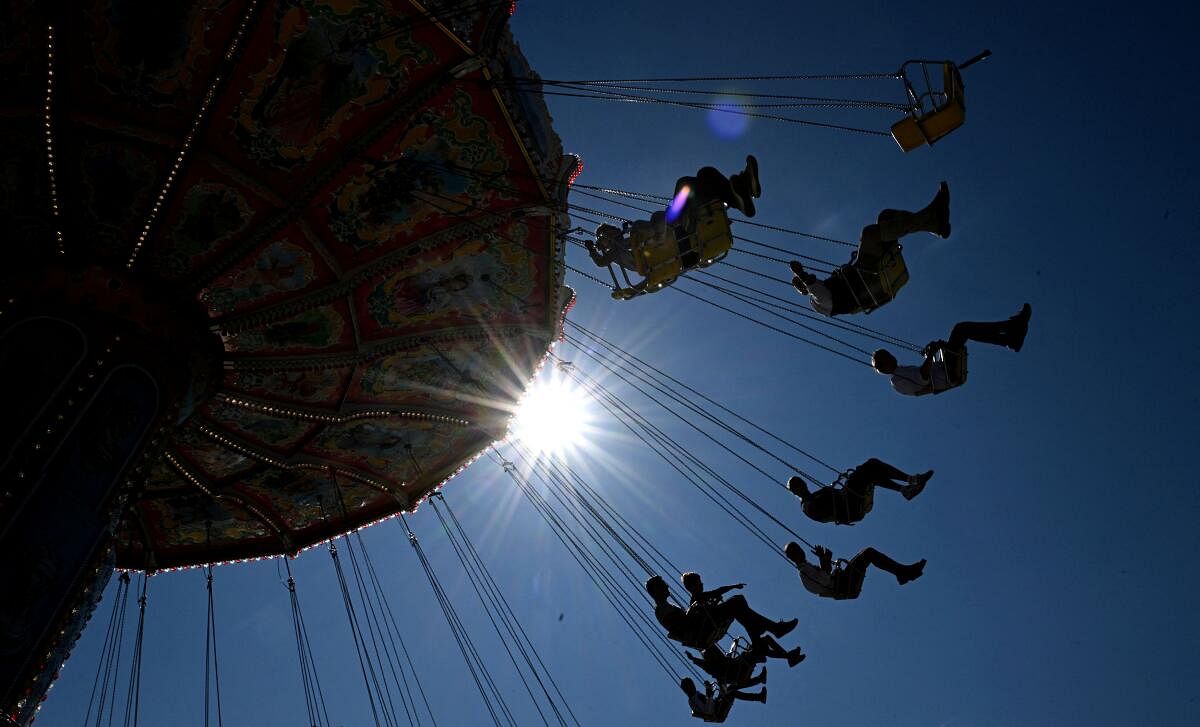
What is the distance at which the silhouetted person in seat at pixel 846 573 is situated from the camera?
927 cm

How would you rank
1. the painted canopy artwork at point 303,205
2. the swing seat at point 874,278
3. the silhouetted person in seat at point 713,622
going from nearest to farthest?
the painted canopy artwork at point 303,205 → the swing seat at point 874,278 → the silhouetted person in seat at point 713,622

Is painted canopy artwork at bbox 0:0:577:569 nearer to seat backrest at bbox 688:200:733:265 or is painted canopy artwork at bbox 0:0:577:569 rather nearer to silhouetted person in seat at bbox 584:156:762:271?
silhouetted person in seat at bbox 584:156:762:271

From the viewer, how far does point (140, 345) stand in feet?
27.1

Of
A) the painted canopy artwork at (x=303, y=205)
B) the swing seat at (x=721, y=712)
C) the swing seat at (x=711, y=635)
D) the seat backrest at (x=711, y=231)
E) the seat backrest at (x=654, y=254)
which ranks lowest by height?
the swing seat at (x=721, y=712)

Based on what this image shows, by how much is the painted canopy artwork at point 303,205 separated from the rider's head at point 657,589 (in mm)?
2696

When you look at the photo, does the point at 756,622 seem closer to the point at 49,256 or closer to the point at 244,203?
the point at 244,203

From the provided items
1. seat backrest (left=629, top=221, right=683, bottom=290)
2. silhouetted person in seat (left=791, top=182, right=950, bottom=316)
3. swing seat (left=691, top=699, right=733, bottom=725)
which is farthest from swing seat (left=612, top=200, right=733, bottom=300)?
swing seat (left=691, top=699, right=733, bottom=725)

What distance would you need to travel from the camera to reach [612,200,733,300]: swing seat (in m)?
7.96

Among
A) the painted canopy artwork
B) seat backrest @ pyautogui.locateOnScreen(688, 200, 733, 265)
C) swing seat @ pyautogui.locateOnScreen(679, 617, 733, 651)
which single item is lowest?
swing seat @ pyautogui.locateOnScreen(679, 617, 733, 651)

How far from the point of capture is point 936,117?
7953mm

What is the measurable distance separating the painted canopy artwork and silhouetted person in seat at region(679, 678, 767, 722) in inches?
154

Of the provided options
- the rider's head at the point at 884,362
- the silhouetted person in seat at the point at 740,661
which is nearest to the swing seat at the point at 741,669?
the silhouetted person in seat at the point at 740,661

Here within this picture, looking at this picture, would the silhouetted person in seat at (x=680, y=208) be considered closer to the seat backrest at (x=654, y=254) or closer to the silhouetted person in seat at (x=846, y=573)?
the seat backrest at (x=654, y=254)

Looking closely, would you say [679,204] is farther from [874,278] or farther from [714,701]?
[714,701]
